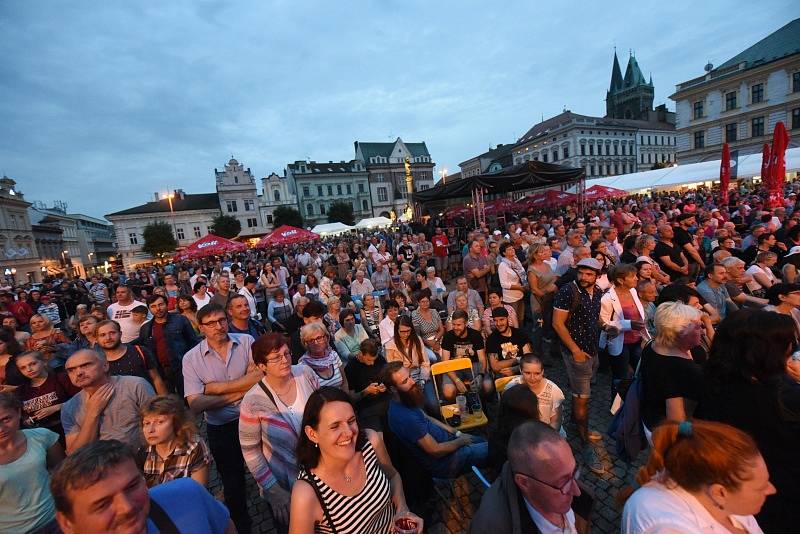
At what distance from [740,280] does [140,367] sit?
705 cm

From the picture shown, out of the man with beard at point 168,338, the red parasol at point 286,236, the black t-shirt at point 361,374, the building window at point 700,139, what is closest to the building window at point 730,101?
the building window at point 700,139

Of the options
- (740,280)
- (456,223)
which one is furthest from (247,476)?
(456,223)

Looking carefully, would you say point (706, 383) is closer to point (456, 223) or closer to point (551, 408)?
point (551, 408)

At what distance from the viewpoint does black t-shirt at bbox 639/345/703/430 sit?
2.19 meters

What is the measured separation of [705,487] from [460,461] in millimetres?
1848

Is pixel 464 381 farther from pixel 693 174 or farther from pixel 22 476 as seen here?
pixel 693 174

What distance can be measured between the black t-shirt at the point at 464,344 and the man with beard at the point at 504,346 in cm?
17

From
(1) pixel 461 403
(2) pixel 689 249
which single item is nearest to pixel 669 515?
(1) pixel 461 403

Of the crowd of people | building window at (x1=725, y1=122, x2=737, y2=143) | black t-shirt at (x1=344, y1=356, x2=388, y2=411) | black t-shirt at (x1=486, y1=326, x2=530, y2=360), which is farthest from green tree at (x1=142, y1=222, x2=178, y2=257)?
building window at (x1=725, y1=122, x2=737, y2=143)

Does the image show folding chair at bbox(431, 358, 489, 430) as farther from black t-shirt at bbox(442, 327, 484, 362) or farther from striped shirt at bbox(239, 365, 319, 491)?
striped shirt at bbox(239, 365, 319, 491)

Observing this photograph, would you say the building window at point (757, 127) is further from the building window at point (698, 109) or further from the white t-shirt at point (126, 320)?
the white t-shirt at point (126, 320)

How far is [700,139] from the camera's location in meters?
41.8

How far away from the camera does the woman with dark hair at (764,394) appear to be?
1739 mm

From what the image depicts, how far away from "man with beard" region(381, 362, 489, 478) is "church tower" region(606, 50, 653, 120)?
8982 centimetres
